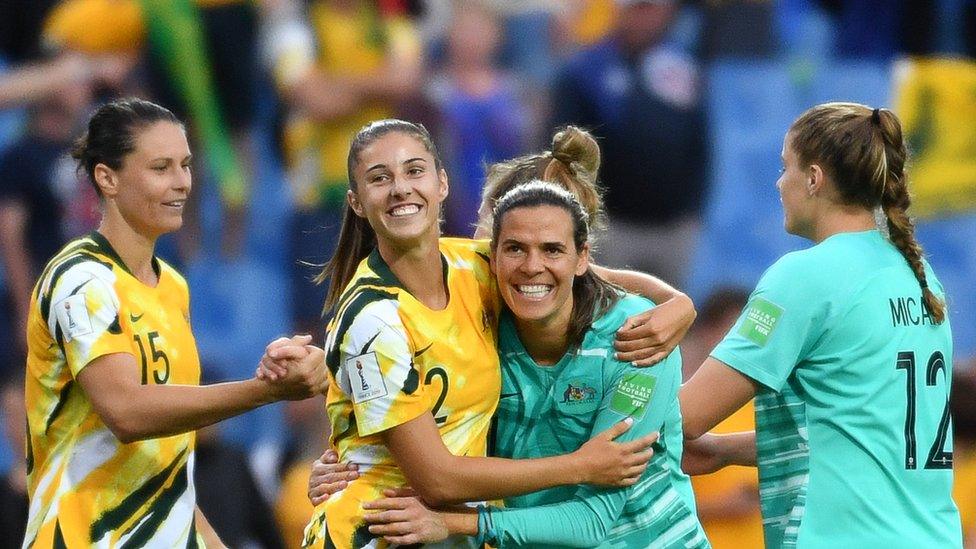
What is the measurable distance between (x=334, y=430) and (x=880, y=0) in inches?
242

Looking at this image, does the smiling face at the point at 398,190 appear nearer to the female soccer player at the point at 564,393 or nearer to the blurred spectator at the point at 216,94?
the female soccer player at the point at 564,393

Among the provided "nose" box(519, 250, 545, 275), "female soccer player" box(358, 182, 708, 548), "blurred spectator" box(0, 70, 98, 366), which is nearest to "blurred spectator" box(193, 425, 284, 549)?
"blurred spectator" box(0, 70, 98, 366)

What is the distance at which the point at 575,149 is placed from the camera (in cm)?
409

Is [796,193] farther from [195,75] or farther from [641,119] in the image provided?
[195,75]

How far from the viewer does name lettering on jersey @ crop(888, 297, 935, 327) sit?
3.40 m

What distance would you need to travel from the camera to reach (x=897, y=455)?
3.35m

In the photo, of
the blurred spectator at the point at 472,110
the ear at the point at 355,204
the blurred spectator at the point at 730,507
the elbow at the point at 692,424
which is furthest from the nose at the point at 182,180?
the blurred spectator at the point at 472,110

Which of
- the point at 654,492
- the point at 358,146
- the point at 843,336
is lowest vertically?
the point at 654,492

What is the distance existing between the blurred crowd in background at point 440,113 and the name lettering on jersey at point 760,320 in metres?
4.99

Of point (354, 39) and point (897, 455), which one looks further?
point (354, 39)

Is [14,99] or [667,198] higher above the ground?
[14,99]

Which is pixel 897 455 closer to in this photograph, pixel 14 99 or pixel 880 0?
pixel 880 0

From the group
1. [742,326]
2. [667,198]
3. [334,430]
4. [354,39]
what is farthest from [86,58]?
[742,326]

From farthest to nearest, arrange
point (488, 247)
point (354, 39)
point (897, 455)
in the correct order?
point (354, 39) < point (488, 247) < point (897, 455)
